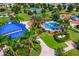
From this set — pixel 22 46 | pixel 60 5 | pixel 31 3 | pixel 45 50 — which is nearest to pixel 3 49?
pixel 22 46

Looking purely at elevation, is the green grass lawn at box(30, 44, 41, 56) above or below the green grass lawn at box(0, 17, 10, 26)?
below

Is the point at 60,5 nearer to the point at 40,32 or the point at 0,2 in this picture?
the point at 40,32

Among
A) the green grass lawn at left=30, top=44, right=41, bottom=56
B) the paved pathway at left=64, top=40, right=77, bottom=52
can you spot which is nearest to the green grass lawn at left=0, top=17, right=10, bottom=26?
the green grass lawn at left=30, top=44, right=41, bottom=56

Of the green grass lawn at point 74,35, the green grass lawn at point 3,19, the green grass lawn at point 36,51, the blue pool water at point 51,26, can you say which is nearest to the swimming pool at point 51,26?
the blue pool water at point 51,26

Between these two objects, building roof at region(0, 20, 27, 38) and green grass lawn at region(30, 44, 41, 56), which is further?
building roof at region(0, 20, 27, 38)

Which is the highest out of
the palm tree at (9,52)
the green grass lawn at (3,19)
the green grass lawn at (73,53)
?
the green grass lawn at (3,19)

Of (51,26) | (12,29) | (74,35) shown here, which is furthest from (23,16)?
(74,35)

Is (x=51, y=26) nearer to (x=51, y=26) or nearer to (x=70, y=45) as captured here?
(x=51, y=26)

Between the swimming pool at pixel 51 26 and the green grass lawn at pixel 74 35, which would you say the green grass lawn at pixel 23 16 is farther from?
the green grass lawn at pixel 74 35

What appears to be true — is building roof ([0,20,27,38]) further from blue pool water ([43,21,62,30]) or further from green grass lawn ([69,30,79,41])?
green grass lawn ([69,30,79,41])
